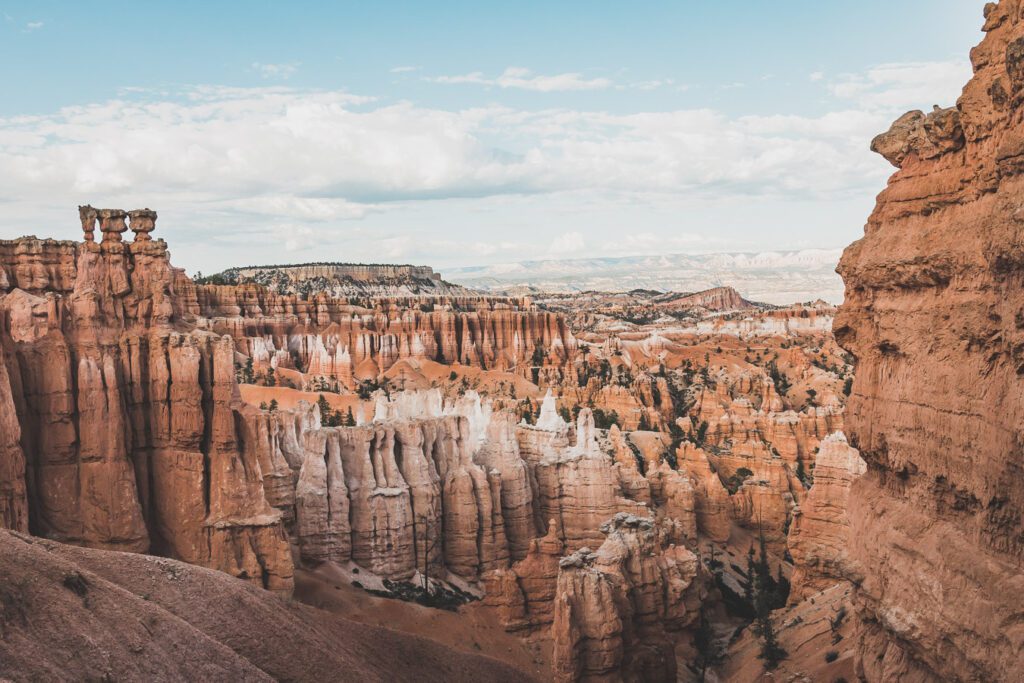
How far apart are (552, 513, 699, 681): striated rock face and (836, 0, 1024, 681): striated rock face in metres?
8.56

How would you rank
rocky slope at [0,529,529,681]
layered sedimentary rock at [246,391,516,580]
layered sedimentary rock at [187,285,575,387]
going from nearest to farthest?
1. rocky slope at [0,529,529,681]
2. layered sedimentary rock at [246,391,516,580]
3. layered sedimentary rock at [187,285,575,387]

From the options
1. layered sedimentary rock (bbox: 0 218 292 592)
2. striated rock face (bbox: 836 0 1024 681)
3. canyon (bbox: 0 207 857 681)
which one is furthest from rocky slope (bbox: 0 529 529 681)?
striated rock face (bbox: 836 0 1024 681)

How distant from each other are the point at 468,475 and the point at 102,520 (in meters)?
13.5

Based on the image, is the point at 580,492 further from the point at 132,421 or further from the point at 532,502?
the point at 132,421

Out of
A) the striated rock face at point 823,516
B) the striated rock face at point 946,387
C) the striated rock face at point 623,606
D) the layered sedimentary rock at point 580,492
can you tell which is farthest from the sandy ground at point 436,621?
the striated rock face at point 946,387

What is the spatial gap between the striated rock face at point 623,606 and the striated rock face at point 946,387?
28.1ft

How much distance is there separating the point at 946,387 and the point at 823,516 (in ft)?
57.0

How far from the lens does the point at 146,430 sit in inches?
903

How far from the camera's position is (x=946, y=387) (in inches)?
413

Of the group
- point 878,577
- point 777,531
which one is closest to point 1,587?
point 878,577

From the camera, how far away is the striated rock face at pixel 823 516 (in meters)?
25.6

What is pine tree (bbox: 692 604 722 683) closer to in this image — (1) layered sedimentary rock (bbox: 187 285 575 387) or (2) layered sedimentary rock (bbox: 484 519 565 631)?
(2) layered sedimentary rock (bbox: 484 519 565 631)

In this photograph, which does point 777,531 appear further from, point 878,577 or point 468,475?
point 878,577

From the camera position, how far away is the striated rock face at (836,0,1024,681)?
9289 mm
